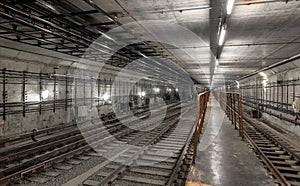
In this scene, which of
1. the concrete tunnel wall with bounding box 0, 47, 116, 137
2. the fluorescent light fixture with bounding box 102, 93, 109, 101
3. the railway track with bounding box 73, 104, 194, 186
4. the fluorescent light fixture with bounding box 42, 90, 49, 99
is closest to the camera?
the railway track with bounding box 73, 104, 194, 186

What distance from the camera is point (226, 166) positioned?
18.0 feet

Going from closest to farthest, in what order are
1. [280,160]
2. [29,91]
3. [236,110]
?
1. [280,160]
2. [29,91]
3. [236,110]

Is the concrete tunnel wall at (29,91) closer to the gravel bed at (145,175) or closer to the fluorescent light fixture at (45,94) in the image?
the fluorescent light fixture at (45,94)

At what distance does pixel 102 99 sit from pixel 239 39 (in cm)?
1118

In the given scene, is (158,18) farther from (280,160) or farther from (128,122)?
(128,122)

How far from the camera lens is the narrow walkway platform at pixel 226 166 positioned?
4621mm

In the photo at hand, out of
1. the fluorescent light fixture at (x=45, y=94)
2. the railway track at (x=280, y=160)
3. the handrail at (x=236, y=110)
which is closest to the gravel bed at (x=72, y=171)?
the railway track at (x=280, y=160)

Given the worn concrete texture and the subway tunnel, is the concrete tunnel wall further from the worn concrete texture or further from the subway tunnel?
the worn concrete texture

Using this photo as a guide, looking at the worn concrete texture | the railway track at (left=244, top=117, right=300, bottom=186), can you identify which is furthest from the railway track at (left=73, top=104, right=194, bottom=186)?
the worn concrete texture

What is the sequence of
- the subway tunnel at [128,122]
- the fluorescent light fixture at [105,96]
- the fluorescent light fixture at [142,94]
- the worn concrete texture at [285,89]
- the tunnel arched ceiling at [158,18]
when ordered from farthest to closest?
1. the fluorescent light fixture at [142,94]
2. the fluorescent light fixture at [105,96]
3. the worn concrete texture at [285,89]
4. the subway tunnel at [128,122]
5. the tunnel arched ceiling at [158,18]

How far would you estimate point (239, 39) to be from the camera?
790 cm

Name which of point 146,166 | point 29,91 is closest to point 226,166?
point 146,166

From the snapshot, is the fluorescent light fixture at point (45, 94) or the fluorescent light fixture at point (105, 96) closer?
the fluorescent light fixture at point (45, 94)

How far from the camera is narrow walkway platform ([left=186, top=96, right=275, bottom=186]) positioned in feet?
15.2
